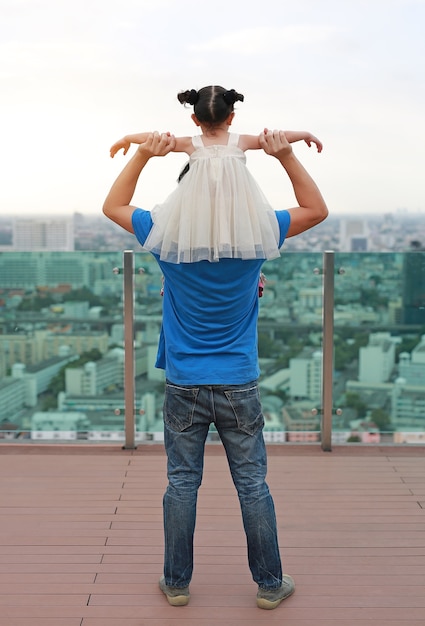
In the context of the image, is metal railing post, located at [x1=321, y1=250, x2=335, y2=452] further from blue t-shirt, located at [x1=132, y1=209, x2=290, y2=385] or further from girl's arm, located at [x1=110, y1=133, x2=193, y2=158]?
girl's arm, located at [x1=110, y1=133, x2=193, y2=158]

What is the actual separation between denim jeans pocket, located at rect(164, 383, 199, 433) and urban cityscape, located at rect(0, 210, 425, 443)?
2061 mm

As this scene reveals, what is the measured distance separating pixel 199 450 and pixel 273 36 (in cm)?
1413

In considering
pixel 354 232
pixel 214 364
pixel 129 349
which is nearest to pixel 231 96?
pixel 214 364

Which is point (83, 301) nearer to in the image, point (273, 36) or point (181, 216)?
point (181, 216)

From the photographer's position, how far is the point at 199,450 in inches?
96.2

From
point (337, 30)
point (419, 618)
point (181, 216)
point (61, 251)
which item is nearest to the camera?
point (181, 216)

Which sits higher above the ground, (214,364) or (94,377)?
(214,364)

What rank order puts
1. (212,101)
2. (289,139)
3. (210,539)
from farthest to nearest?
(210,539), (289,139), (212,101)

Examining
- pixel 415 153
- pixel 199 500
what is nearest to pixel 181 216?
pixel 199 500

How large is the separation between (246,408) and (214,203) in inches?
24.2

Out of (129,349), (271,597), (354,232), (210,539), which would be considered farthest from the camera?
(354,232)

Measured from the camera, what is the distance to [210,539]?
10.1 feet

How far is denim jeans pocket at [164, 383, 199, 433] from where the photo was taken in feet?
7.79

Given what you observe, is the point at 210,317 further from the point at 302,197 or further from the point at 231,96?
the point at 231,96
